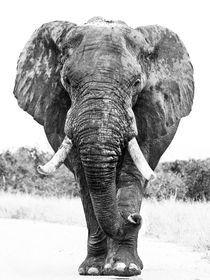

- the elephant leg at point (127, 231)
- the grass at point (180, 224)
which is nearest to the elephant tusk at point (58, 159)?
the elephant leg at point (127, 231)

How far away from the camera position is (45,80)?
10602mm

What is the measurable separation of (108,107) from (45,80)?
174cm

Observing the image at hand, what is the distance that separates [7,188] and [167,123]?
89.9 ft

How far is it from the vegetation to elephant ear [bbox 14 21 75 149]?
2095cm

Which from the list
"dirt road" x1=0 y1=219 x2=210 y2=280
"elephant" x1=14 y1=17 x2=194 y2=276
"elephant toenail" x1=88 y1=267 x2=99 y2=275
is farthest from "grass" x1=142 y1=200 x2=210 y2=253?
"elephant toenail" x1=88 y1=267 x2=99 y2=275

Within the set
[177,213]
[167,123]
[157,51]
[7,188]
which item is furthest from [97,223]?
[7,188]

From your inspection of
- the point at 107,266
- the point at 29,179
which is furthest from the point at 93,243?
the point at 29,179

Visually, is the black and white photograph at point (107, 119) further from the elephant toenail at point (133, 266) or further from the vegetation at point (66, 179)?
the vegetation at point (66, 179)

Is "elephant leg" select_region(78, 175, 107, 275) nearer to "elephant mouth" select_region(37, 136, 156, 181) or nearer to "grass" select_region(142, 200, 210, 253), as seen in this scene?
"elephant mouth" select_region(37, 136, 156, 181)

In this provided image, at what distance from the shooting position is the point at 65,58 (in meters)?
9.95

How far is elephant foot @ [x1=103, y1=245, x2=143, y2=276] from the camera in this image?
966 cm

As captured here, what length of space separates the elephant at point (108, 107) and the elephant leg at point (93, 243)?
0.4 inches

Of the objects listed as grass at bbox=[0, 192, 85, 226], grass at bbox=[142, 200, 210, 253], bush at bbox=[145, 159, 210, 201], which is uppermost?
grass at bbox=[142, 200, 210, 253]

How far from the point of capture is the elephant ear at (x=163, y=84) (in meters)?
10.1
